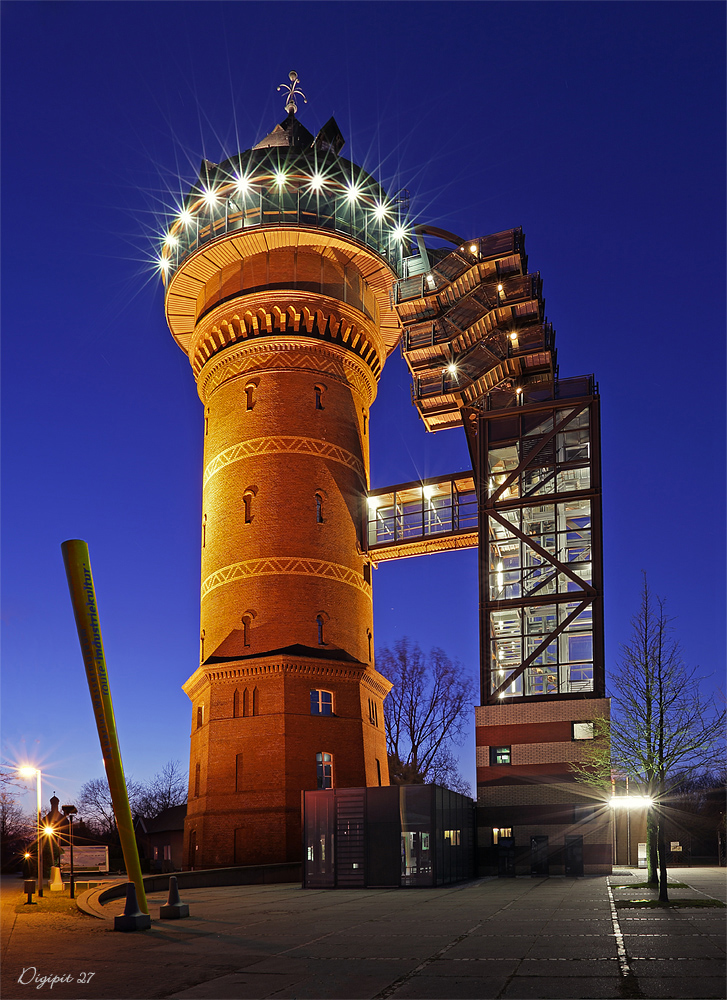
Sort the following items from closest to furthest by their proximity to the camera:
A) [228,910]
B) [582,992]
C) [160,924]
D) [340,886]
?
[582,992], [160,924], [228,910], [340,886]

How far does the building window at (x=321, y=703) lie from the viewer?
3950 cm

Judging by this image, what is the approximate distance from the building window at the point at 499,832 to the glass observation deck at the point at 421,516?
12.7 meters

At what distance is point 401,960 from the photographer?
1408 cm

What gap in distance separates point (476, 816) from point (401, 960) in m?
24.2

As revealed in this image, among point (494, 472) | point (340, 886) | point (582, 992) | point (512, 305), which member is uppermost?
point (512, 305)

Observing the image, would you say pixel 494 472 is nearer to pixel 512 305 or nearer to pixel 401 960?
pixel 512 305

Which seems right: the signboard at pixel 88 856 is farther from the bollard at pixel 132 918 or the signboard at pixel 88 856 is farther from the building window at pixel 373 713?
the bollard at pixel 132 918

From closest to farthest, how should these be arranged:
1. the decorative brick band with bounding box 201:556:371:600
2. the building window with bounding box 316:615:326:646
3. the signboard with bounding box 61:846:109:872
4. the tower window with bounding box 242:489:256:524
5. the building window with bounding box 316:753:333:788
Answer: the signboard with bounding box 61:846:109:872
the building window with bounding box 316:753:333:788
the building window with bounding box 316:615:326:646
the decorative brick band with bounding box 201:556:371:600
the tower window with bounding box 242:489:256:524

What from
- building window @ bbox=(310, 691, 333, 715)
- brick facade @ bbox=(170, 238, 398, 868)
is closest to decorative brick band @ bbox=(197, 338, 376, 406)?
brick facade @ bbox=(170, 238, 398, 868)

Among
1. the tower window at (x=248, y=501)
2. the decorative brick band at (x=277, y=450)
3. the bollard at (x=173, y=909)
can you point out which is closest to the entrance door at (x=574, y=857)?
the tower window at (x=248, y=501)

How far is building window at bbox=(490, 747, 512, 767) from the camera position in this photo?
38.3 meters

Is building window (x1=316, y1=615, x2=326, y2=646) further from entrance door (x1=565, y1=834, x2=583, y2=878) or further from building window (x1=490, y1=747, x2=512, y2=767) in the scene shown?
entrance door (x1=565, y1=834, x2=583, y2=878)

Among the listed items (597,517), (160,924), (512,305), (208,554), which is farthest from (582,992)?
(512,305)

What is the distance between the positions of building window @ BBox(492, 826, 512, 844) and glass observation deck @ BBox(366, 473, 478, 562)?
41.7 feet
